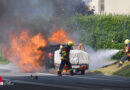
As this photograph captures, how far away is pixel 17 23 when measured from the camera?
1250 inches

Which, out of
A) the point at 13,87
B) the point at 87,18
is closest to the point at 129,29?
the point at 87,18

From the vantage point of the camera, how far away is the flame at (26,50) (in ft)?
105

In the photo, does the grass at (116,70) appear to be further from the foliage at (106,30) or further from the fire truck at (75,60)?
the foliage at (106,30)

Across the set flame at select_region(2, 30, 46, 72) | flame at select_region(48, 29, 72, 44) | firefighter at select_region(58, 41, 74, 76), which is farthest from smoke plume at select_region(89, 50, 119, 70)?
firefighter at select_region(58, 41, 74, 76)

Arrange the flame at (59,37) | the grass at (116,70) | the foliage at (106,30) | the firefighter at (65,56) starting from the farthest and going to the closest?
the foliage at (106,30)
the flame at (59,37)
the grass at (116,70)
the firefighter at (65,56)

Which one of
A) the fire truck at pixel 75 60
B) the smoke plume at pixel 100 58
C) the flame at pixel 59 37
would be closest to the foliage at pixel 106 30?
the smoke plume at pixel 100 58

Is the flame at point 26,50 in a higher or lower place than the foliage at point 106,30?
lower

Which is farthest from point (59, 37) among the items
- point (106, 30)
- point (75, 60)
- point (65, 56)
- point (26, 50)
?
point (65, 56)

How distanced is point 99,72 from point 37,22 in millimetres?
5362

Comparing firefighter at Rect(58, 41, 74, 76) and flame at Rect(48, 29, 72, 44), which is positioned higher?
flame at Rect(48, 29, 72, 44)

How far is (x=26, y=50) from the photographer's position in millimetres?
32344

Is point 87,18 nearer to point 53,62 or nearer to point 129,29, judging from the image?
point 129,29

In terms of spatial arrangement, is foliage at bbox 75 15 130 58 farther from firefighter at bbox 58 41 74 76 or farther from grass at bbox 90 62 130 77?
firefighter at bbox 58 41 74 76

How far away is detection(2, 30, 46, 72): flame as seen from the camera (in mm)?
31875
